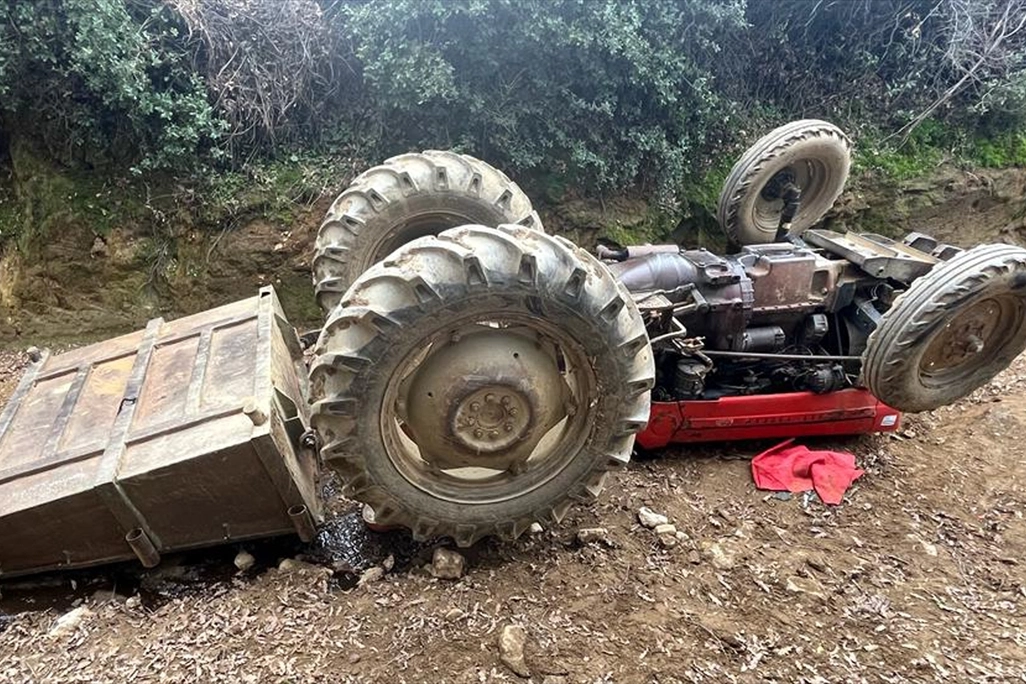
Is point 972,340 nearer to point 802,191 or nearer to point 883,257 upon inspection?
point 883,257

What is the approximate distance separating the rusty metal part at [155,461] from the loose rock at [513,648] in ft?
3.00

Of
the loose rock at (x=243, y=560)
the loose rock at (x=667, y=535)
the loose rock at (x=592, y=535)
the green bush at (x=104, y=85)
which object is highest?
the green bush at (x=104, y=85)

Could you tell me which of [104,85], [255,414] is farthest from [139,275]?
[255,414]

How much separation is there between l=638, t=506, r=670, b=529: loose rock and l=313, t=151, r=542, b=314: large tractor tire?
62.1 inches

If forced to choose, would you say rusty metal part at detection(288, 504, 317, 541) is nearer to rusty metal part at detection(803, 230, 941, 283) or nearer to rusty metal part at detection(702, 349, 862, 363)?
rusty metal part at detection(702, 349, 862, 363)

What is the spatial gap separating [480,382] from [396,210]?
54.7 inches

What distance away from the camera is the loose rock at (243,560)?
2.88 metres

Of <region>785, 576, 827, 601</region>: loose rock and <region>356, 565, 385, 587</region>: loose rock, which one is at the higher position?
<region>356, 565, 385, 587</region>: loose rock

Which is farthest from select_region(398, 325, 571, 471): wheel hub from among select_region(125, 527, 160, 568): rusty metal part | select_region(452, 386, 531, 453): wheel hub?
select_region(125, 527, 160, 568): rusty metal part

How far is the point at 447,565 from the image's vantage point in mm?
2873

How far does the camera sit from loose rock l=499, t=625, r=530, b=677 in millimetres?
2455

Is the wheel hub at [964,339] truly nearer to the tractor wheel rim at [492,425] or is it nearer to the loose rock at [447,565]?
the tractor wheel rim at [492,425]

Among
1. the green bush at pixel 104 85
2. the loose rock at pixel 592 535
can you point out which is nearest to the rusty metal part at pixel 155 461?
the loose rock at pixel 592 535

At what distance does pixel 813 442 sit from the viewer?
4.02 meters
